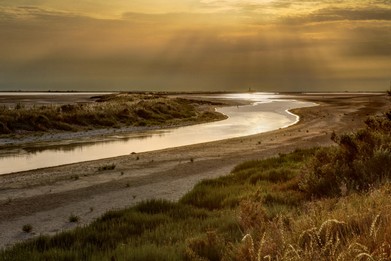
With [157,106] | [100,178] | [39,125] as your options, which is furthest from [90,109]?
[100,178]

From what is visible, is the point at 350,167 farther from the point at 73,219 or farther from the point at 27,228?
the point at 27,228

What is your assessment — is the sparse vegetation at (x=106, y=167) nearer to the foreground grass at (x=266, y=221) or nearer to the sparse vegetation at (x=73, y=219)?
the foreground grass at (x=266, y=221)

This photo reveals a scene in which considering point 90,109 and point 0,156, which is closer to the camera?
point 0,156

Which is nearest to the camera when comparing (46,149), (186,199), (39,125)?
(186,199)

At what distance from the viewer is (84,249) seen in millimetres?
8758

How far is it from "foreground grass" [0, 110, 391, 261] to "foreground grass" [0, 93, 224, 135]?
2633 centimetres

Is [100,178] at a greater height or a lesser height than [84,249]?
lesser

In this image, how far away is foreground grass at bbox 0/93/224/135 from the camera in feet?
128

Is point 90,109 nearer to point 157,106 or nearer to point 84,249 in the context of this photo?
point 157,106

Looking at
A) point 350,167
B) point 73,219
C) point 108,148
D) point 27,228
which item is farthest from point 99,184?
point 108,148

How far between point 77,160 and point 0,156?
196 inches

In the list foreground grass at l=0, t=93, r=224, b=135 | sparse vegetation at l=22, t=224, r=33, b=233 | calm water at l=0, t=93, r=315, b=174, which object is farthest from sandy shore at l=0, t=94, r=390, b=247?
foreground grass at l=0, t=93, r=224, b=135

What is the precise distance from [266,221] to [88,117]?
3777 centimetres

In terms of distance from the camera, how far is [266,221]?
9133 mm
